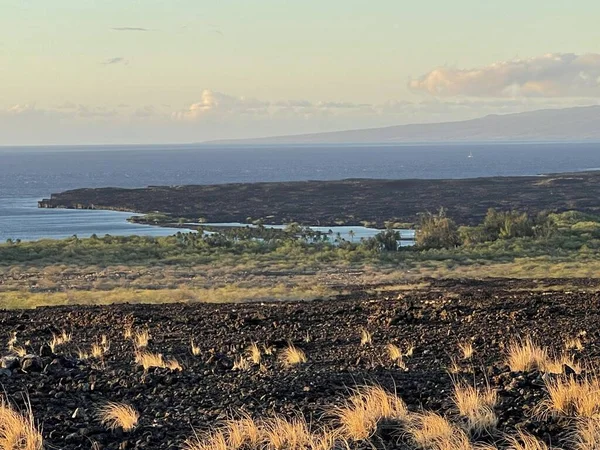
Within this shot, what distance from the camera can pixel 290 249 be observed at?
40.2 meters

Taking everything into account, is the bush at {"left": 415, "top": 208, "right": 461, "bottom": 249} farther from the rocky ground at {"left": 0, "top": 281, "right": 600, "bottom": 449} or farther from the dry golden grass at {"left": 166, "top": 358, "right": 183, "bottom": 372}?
the dry golden grass at {"left": 166, "top": 358, "right": 183, "bottom": 372}

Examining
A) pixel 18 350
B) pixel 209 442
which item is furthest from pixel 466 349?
pixel 18 350

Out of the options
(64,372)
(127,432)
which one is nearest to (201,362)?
(64,372)

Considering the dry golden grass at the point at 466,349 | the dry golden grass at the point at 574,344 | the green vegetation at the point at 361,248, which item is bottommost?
the green vegetation at the point at 361,248

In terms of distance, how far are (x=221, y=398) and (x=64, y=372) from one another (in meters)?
2.11

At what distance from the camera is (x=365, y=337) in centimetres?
1363

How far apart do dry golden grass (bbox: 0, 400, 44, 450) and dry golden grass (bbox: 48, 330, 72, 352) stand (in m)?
5.92

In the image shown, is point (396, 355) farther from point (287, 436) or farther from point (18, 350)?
point (18, 350)

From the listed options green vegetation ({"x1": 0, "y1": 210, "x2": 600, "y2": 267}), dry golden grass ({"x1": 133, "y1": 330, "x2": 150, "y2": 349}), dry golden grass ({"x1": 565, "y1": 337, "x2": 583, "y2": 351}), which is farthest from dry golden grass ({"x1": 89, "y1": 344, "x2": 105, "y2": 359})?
green vegetation ({"x1": 0, "y1": 210, "x2": 600, "y2": 267})

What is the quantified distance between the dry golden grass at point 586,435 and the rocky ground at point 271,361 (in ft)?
0.34

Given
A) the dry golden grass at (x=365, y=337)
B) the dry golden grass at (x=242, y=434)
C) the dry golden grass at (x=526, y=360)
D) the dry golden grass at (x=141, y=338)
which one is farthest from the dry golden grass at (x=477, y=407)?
the dry golden grass at (x=141, y=338)

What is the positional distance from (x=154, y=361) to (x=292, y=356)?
68.7 inches

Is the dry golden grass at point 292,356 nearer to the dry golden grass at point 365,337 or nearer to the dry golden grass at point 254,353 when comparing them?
the dry golden grass at point 254,353

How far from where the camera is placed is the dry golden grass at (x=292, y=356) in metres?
11.3
